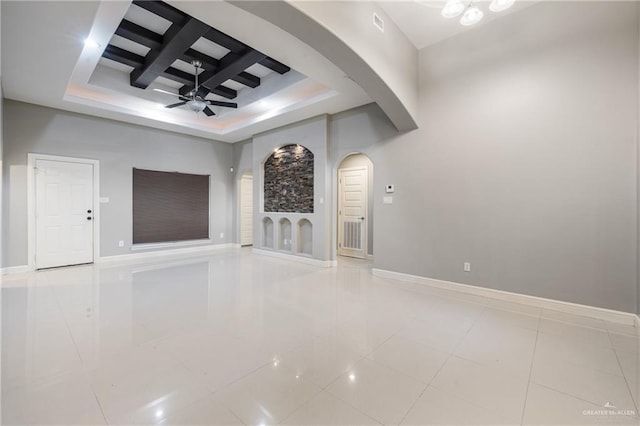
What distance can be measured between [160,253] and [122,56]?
424 centimetres

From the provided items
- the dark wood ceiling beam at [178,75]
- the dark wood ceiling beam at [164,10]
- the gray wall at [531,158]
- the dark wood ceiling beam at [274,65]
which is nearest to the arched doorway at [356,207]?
the gray wall at [531,158]

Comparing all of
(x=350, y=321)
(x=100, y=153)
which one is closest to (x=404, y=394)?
(x=350, y=321)

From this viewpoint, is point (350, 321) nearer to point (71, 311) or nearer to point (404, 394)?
point (404, 394)

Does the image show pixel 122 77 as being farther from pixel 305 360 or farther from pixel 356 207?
pixel 305 360

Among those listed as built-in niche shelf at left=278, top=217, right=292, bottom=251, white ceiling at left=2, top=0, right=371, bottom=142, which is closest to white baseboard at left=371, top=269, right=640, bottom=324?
built-in niche shelf at left=278, top=217, right=292, bottom=251

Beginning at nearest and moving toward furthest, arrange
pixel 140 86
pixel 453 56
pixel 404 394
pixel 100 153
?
pixel 404 394
pixel 453 56
pixel 140 86
pixel 100 153

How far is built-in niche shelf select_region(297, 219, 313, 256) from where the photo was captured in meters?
6.19

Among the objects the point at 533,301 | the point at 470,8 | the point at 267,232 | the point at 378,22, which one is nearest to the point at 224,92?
the point at 267,232

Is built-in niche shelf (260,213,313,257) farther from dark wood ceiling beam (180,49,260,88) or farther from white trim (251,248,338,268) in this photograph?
dark wood ceiling beam (180,49,260,88)

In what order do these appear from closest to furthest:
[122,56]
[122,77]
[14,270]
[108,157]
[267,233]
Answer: [122,56], [14,270], [122,77], [108,157], [267,233]

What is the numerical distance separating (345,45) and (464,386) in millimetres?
3117

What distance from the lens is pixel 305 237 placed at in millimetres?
6305

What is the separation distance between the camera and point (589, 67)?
121 inches

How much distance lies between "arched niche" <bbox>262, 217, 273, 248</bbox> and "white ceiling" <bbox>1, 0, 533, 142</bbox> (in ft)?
7.63
